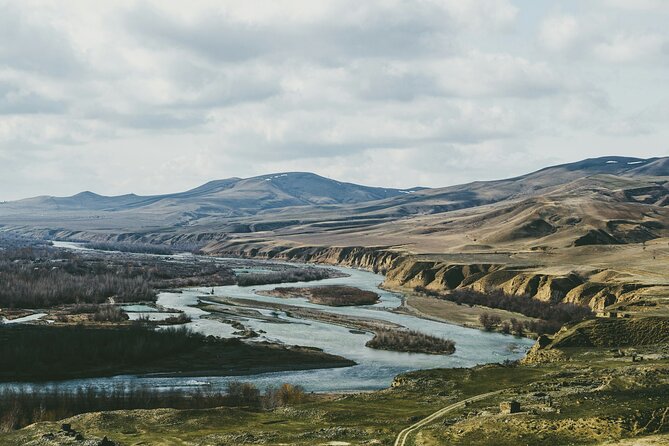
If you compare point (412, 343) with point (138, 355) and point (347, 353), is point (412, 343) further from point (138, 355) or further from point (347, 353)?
point (138, 355)

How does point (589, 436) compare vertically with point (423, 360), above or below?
above

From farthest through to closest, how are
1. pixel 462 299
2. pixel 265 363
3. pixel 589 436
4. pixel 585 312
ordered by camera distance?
pixel 462 299
pixel 585 312
pixel 265 363
pixel 589 436

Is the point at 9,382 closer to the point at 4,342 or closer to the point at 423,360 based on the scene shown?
the point at 4,342

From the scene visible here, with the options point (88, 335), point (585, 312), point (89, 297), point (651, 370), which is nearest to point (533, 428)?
point (651, 370)

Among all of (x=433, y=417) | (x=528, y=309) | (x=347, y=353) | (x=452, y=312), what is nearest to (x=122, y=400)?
(x=433, y=417)

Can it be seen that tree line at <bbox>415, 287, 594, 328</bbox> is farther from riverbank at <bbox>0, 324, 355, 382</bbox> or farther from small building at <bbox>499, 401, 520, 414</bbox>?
small building at <bbox>499, 401, 520, 414</bbox>
